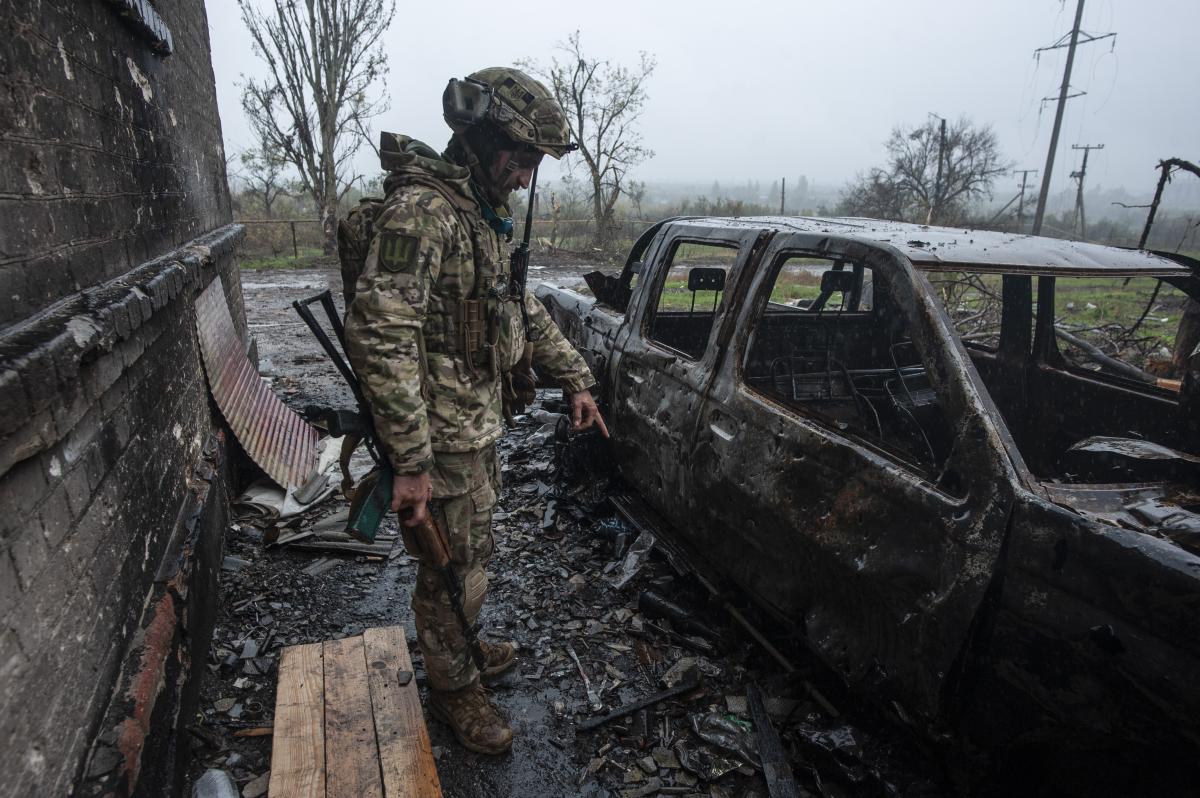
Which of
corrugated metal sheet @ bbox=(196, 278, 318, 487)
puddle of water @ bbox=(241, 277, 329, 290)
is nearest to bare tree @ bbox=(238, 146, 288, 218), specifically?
puddle of water @ bbox=(241, 277, 329, 290)

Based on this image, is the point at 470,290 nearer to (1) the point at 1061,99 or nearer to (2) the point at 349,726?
(2) the point at 349,726

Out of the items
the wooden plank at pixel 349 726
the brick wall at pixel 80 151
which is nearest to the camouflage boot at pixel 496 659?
the wooden plank at pixel 349 726

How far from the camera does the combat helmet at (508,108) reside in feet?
7.13

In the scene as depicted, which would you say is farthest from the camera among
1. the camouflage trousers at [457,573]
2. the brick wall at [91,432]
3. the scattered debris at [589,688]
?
the scattered debris at [589,688]

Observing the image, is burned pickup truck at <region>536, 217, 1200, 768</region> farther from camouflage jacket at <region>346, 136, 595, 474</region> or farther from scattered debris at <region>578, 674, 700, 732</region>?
camouflage jacket at <region>346, 136, 595, 474</region>

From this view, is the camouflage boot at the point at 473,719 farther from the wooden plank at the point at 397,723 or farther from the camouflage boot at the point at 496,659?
the camouflage boot at the point at 496,659

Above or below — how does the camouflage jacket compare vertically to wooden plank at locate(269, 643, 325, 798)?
above

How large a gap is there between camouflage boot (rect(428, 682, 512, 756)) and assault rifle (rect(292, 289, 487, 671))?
1.57 ft

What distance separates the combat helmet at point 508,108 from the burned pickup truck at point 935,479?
3.47 ft

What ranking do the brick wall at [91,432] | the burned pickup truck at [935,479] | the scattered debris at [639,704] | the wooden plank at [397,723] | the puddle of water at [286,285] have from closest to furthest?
the brick wall at [91,432], the burned pickup truck at [935,479], the wooden plank at [397,723], the scattered debris at [639,704], the puddle of water at [286,285]

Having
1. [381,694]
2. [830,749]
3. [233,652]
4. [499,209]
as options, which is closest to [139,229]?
[499,209]

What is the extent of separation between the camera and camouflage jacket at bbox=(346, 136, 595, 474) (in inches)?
77.4

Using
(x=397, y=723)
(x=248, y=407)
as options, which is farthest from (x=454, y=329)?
(x=248, y=407)

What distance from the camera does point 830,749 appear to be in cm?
226
